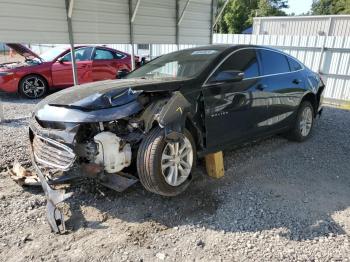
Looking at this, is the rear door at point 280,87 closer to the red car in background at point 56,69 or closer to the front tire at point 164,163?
the front tire at point 164,163

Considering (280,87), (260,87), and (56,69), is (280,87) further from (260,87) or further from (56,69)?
(56,69)

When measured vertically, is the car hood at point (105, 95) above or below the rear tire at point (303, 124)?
above

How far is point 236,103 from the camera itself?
4.09 meters

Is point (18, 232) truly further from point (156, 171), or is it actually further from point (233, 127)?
point (233, 127)

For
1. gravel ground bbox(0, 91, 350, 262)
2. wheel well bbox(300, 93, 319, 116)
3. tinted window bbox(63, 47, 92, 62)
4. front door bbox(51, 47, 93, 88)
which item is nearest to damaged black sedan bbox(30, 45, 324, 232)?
gravel ground bbox(0, 91, 350, 262)

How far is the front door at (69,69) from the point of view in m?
9.62

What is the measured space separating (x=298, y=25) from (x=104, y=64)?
16207 mm

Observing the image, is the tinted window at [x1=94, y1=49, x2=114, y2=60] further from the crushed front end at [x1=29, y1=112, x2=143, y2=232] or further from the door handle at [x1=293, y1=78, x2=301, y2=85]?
the crushed front end at [x1=29, y1=112, x2=143, y2=232]

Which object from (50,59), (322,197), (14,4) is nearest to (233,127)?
(322,197)

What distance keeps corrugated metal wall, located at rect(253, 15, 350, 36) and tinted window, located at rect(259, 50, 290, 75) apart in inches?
688

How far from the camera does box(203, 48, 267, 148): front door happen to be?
3.79 meters

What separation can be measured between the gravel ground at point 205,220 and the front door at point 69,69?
5.51 m

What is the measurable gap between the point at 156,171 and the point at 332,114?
6365 millimetres

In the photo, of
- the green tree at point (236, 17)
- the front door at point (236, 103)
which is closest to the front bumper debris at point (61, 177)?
the front door at point (236, 103)
